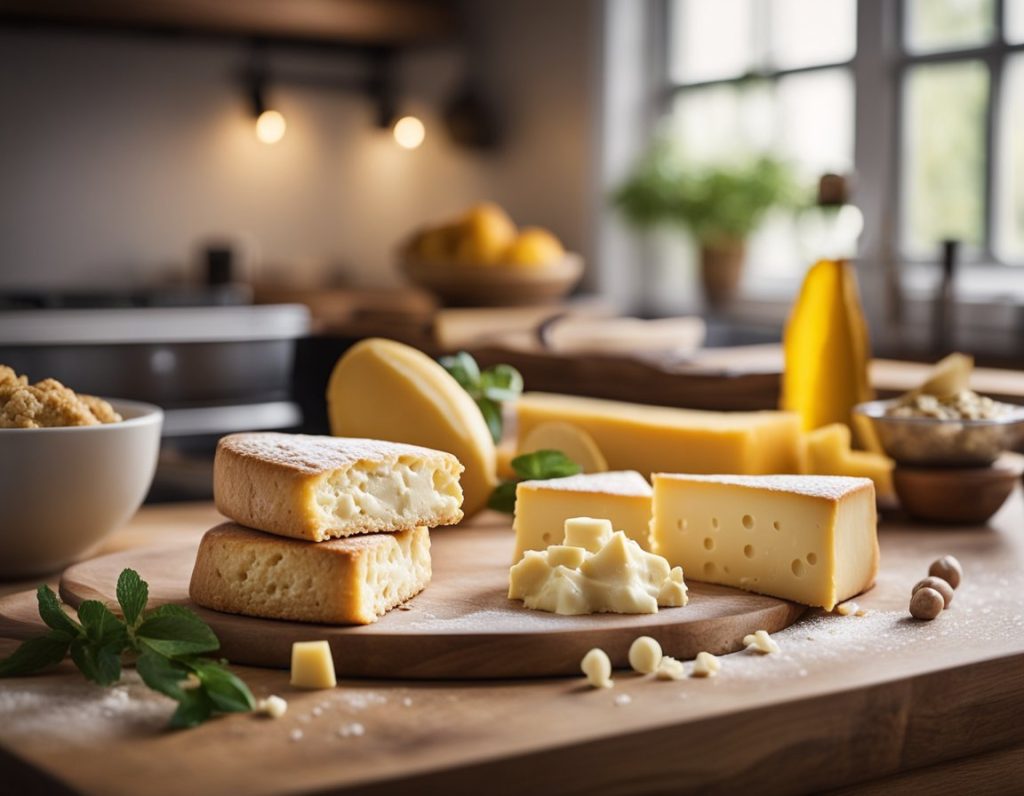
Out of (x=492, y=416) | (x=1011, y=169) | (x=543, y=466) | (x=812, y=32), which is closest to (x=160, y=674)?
(x=543, y=466)

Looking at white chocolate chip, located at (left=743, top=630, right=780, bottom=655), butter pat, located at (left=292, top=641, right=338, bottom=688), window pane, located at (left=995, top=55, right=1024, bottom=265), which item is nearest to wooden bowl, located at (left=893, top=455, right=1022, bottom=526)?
white chocolate chip, located at (left=743, top=630, right=780, bottom=655)

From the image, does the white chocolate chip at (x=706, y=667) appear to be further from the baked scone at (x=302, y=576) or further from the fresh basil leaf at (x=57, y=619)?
the fresh basil leaf at (x=57, y=619)

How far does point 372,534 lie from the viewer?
0.93 metres

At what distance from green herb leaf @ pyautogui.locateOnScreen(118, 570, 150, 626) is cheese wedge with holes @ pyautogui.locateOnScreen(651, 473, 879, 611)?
42cm

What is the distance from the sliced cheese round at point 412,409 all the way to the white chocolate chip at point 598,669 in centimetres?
46

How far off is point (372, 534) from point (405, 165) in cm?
459

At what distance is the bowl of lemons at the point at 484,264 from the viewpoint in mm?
3287

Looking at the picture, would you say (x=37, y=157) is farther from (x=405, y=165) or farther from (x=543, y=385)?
(x=543, y=385)

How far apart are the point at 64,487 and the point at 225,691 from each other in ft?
1.26

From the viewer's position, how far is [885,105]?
3.59 m

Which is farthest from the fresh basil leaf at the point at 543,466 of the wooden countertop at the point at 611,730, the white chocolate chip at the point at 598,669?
the white chocolate chip at the point at 598,669

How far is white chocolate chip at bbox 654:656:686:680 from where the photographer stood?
32.1 inches

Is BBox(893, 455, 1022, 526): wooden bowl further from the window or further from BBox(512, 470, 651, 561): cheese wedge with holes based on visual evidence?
the window

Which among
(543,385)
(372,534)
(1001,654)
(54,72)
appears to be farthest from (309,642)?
(54,72)
